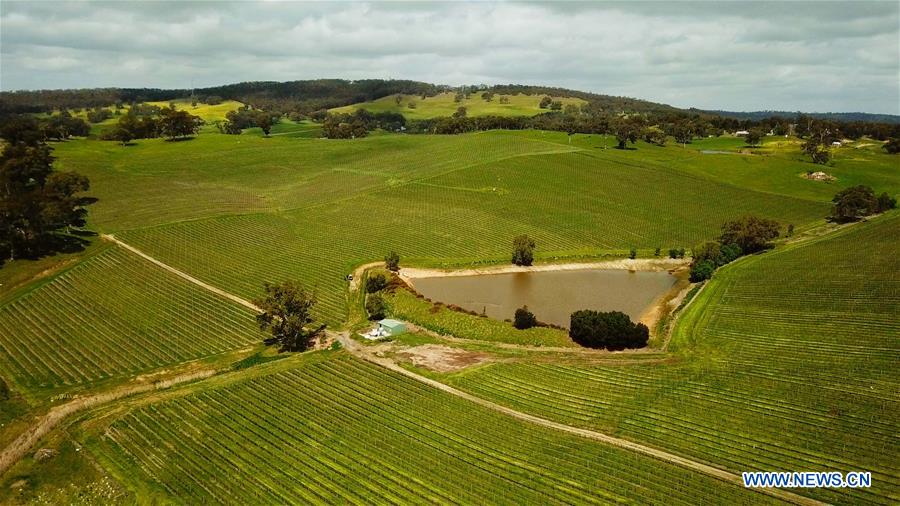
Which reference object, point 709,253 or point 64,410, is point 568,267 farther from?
point 64,410

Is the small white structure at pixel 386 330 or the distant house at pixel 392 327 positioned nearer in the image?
the small white structure at pixel 386 330

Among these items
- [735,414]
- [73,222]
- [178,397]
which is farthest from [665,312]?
[73,222]

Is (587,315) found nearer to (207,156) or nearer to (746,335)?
(746,335)

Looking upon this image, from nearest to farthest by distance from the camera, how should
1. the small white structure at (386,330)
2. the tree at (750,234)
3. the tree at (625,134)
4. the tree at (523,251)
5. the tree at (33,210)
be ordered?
the small white structure at (386,330) → the tree at (33,210) → the tree at (523,251) → the tree at (750,234) → the tree at (625,134)

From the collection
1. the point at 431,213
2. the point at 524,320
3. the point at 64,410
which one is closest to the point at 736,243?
the point at 524,320

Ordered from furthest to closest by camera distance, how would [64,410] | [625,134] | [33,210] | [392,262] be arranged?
[625,134] → [33,210] → [392,262] → [64,410]

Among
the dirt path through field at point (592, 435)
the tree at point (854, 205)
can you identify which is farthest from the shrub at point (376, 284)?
the tree at point (854, 205)

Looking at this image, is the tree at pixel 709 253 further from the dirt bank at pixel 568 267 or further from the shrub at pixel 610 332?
the shrub at pixel 610 332
